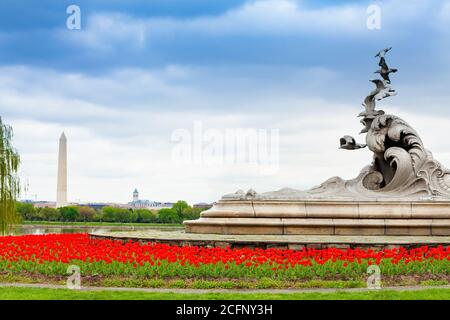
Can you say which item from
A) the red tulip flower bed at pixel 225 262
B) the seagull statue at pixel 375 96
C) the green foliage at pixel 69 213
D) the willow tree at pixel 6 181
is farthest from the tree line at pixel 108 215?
the red tulip flower bed at pixel 225 262

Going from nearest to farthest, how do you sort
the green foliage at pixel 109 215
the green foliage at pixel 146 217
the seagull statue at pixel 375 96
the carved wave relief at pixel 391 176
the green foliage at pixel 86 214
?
1. the carved wave relief at pixel 391 176
2. the seagull statue at pixel 375 96
3. the green foliage at pixel 86 214
4. the green foliage at pixel 109 215
5. the green foliage at pixel 146 217

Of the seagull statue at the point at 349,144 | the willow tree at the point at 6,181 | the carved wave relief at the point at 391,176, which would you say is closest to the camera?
the carved wave relief at the point at 391,176

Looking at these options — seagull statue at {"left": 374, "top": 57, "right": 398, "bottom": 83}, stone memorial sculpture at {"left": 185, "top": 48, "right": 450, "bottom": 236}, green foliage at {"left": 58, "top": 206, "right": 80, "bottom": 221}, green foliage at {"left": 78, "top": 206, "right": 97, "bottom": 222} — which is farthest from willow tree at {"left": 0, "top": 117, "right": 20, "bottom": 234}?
green foliage at {"left": 78, "top": 206, "right": 97, "bottom": 222}

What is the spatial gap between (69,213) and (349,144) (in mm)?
63421

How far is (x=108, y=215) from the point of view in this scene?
8581 cm

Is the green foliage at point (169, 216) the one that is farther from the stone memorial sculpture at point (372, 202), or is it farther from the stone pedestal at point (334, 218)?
the stone pedestal at point (334, 218)

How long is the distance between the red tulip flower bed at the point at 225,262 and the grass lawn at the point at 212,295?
1389 millimetres

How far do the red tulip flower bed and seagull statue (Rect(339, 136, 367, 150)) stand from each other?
6.54 meters

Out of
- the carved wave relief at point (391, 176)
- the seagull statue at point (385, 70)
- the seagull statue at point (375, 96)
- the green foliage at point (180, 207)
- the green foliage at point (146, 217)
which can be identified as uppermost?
the seagull statue at point (385, 70)

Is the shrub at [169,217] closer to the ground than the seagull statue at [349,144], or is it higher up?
closer to the ground

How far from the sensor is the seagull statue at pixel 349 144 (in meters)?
19.9

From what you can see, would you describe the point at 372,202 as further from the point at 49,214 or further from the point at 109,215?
the point at 109,215

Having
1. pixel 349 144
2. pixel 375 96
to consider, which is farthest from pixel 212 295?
pixel 375 96
